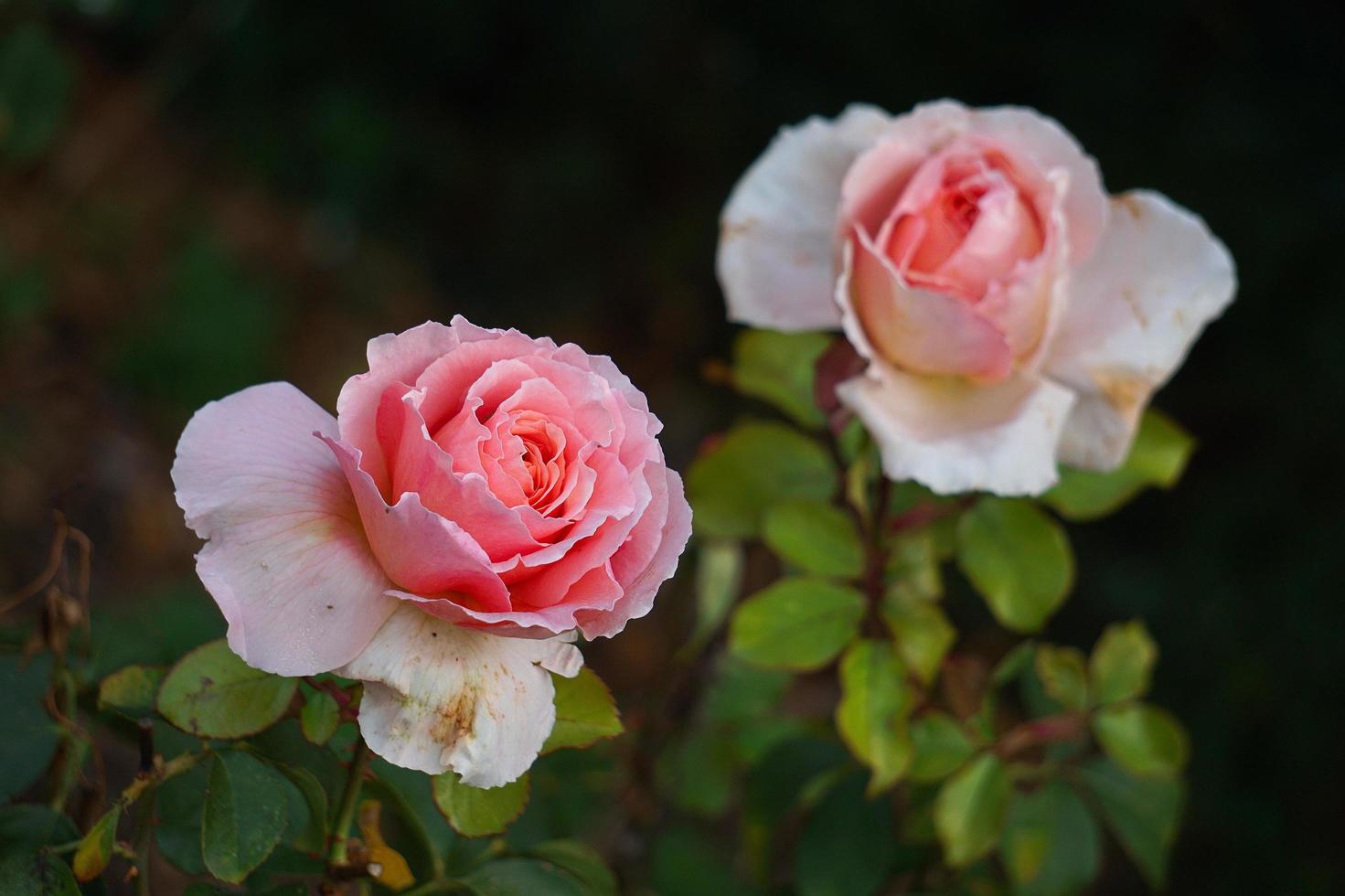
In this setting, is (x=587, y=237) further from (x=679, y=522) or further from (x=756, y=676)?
(x=679, y=522)

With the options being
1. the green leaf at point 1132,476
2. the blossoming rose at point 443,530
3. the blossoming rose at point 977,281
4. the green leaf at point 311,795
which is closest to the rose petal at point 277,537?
the blossoming rose at point 443,530

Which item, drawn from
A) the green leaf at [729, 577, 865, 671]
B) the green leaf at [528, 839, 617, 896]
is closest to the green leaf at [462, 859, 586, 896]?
the green leaf at [528, 839, 617, 896]

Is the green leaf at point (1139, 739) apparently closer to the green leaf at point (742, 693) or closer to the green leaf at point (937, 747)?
the green leaf at point (937, 747)

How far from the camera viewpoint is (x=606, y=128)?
8.09ft

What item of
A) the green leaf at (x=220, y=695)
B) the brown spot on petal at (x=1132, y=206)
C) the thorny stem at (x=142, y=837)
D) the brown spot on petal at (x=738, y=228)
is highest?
the brown spot on petal at (x=1132, y=206)

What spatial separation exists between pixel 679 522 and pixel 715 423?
5.88 ft

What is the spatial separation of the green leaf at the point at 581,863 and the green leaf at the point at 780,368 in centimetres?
40

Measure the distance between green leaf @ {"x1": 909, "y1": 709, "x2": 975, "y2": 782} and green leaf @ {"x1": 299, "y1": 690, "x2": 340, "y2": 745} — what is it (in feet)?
1.42

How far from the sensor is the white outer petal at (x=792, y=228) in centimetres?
80

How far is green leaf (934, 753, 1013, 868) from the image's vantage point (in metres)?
0.82

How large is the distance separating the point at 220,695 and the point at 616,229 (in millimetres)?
2062

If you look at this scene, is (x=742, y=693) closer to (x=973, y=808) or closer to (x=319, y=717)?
(x=973, y=808)

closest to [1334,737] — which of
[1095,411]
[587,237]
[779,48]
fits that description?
[1095,411]

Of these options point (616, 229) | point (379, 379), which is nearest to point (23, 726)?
point (379, 379)
